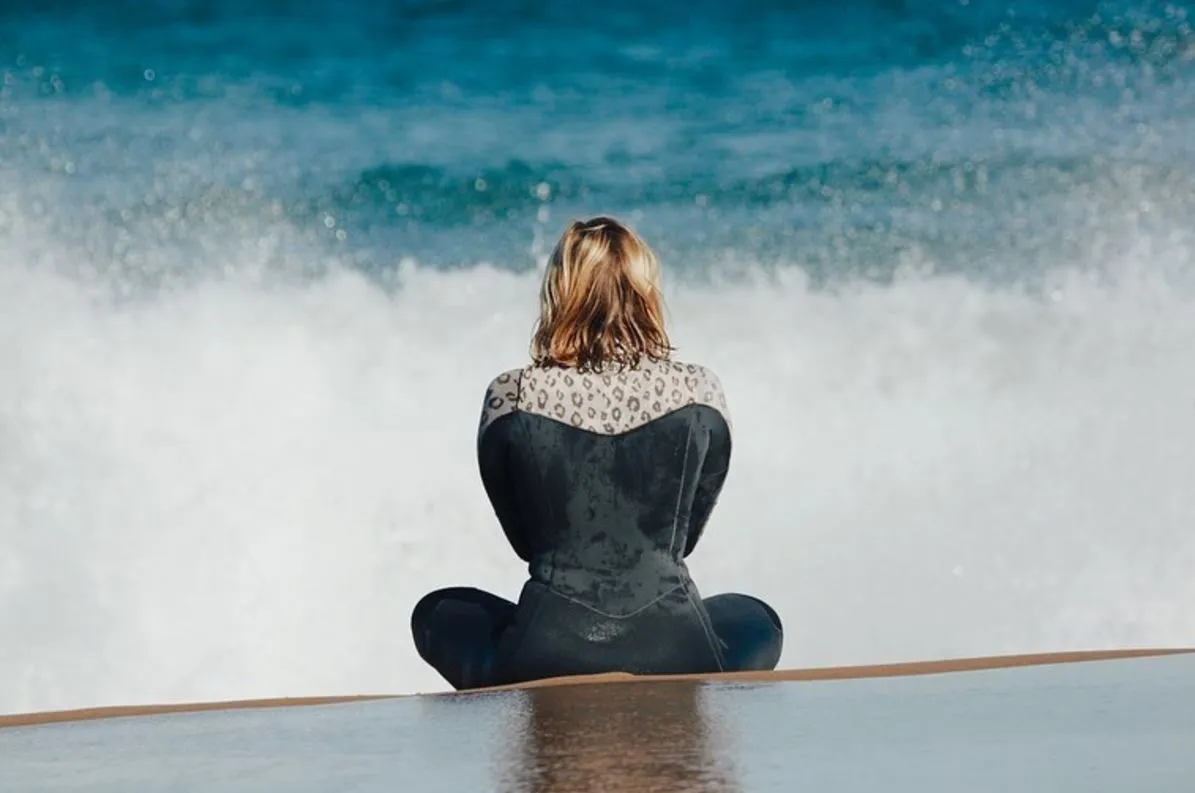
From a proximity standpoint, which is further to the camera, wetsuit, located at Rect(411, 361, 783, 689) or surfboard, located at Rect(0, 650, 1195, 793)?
wetsuit, located at Rect(411, 361, 783, 689)

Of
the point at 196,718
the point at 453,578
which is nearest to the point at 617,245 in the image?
the point at 196,718

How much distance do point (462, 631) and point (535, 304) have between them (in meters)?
4.66

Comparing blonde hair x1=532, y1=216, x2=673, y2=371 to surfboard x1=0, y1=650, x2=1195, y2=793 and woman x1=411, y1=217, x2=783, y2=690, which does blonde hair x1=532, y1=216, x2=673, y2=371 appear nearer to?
woman x1=411, y1=217, x2=783, y2=690

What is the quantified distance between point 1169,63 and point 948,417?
8.60ft

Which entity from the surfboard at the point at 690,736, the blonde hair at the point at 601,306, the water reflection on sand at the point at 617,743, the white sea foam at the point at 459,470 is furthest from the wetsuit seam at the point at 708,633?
the white sea foam at the point at 459,470

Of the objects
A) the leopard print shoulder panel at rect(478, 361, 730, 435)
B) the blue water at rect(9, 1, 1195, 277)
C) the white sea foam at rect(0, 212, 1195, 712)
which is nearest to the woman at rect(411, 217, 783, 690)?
the leopard print shoulder panel at rect(478, 361, 730, 435)

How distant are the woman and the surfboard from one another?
90mm

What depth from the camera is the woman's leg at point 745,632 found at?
142 inches

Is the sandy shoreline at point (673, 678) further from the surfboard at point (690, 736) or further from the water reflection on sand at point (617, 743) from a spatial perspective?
the water reflection on sand at point (617, 743)

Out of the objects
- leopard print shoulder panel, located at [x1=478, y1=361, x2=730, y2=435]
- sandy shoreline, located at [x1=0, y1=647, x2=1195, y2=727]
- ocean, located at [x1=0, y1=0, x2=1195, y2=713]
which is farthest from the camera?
ocean, located at [x1=0, y1=0, x2=1195, y2=713]

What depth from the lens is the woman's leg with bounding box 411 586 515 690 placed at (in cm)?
357

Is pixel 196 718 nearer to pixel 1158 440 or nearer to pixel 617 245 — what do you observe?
pixel 617 245

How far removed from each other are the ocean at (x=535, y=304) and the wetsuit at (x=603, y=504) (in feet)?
10.7

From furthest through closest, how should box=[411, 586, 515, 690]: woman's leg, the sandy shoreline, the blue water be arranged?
1. the blue water
2. box=[411, 586, 515, 690]: woman's leg
3. the sandy shoreline
